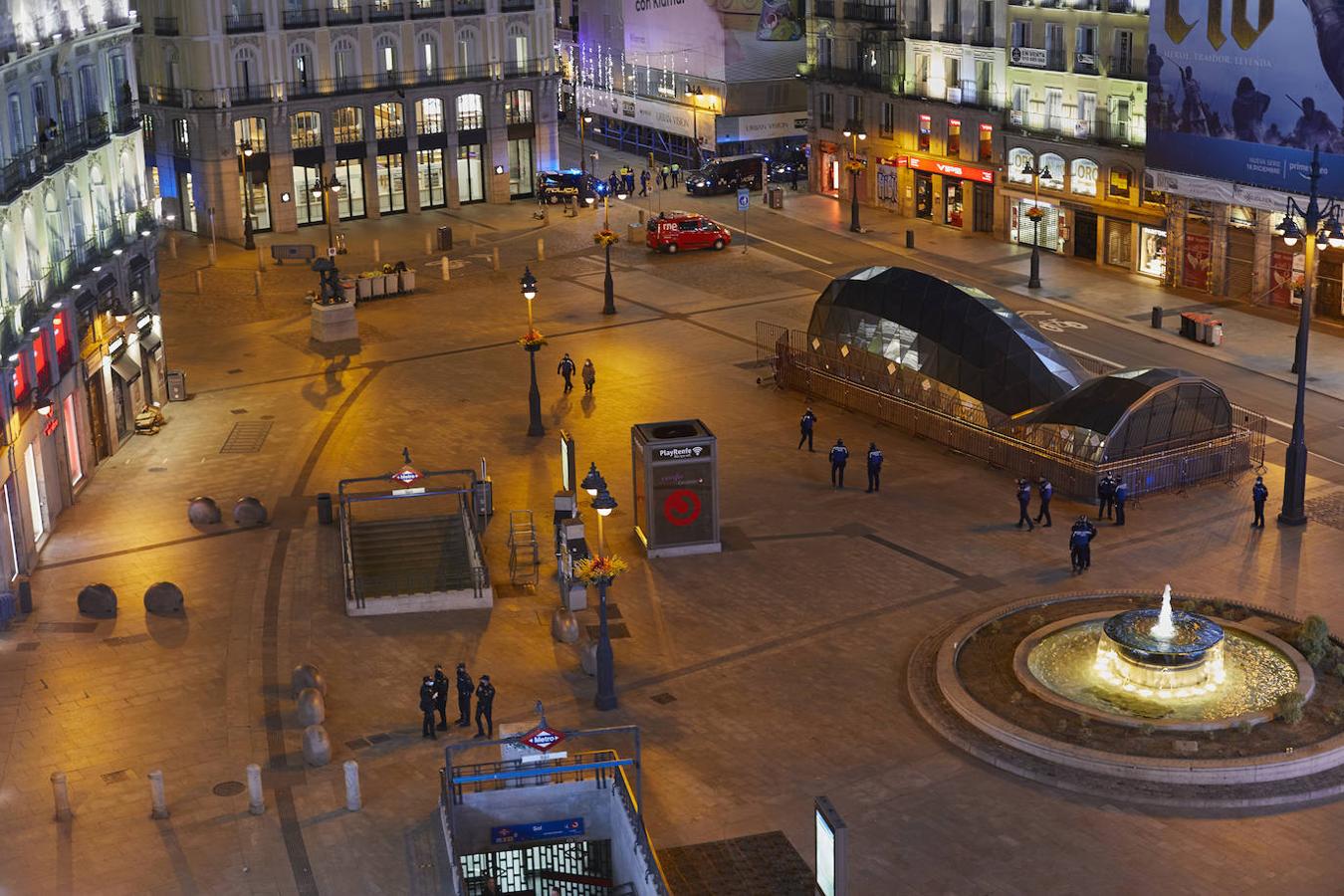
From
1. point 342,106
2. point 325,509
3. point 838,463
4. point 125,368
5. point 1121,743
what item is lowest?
point 1121,743

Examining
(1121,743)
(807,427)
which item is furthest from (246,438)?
(1121,743)

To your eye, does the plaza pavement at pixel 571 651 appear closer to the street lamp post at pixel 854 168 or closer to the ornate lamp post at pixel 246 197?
the street lamp post at pixel 854 168

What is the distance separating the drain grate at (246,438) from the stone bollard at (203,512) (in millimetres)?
6722

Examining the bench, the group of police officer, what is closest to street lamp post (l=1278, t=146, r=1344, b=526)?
the group of police officer

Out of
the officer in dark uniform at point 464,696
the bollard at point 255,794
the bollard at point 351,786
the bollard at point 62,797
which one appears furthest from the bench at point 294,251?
the bollard at point 351,786

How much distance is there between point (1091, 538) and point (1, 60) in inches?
1169

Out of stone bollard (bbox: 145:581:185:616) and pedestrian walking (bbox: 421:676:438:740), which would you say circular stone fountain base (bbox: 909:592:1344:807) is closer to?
pedestrian walking (bbox: 421:676:438:740)

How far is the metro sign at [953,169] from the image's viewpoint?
279ft

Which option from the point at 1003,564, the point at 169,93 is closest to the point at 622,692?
the point at 1003,564

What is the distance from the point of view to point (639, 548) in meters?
49.3

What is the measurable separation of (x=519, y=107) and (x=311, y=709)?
6466cm

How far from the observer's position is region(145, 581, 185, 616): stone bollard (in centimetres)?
4509

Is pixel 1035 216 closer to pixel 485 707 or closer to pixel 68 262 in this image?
pixel 68 262

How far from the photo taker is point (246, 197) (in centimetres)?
9100
